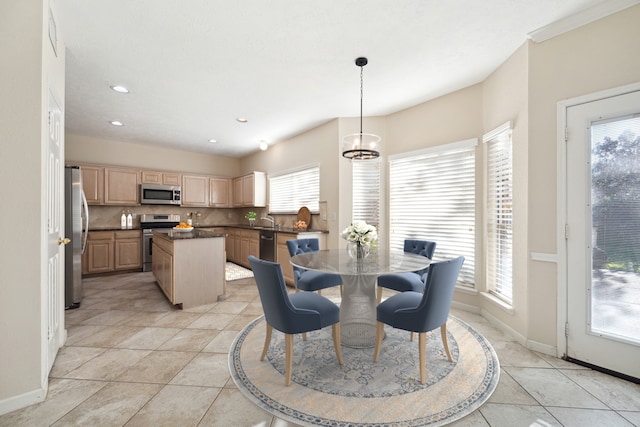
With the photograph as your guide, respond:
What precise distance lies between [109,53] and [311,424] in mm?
3546

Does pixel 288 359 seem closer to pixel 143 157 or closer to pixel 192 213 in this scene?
pixel 192 213

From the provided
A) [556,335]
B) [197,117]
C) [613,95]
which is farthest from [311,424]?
[197,117]

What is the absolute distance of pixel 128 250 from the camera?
17.8ft

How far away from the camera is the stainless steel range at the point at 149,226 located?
5508mm

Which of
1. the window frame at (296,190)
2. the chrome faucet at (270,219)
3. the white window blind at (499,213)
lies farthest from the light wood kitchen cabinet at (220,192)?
the white window blind at (499,213)

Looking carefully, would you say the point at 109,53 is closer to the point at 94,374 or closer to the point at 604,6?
the point at 94,374

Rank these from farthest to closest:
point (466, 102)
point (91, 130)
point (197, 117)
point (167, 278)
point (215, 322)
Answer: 1. point (91, 130)
2. point (197, 117)
3. point (167, 278)
4. point (466, 102)
5. point (215, 322)

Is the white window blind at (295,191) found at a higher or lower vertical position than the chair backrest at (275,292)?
higher

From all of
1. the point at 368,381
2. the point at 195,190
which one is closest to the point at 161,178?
the point at 195,190

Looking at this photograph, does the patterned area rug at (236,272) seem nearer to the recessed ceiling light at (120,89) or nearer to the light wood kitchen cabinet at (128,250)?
the light wood kitchen cabinet at (128,250)

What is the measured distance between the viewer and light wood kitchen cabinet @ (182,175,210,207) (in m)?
6.31

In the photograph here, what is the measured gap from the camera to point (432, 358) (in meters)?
2.20

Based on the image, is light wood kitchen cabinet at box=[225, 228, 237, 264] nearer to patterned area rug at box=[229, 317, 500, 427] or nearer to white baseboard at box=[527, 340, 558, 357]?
patterned area rug at box=[229, 317, 500, 427]
